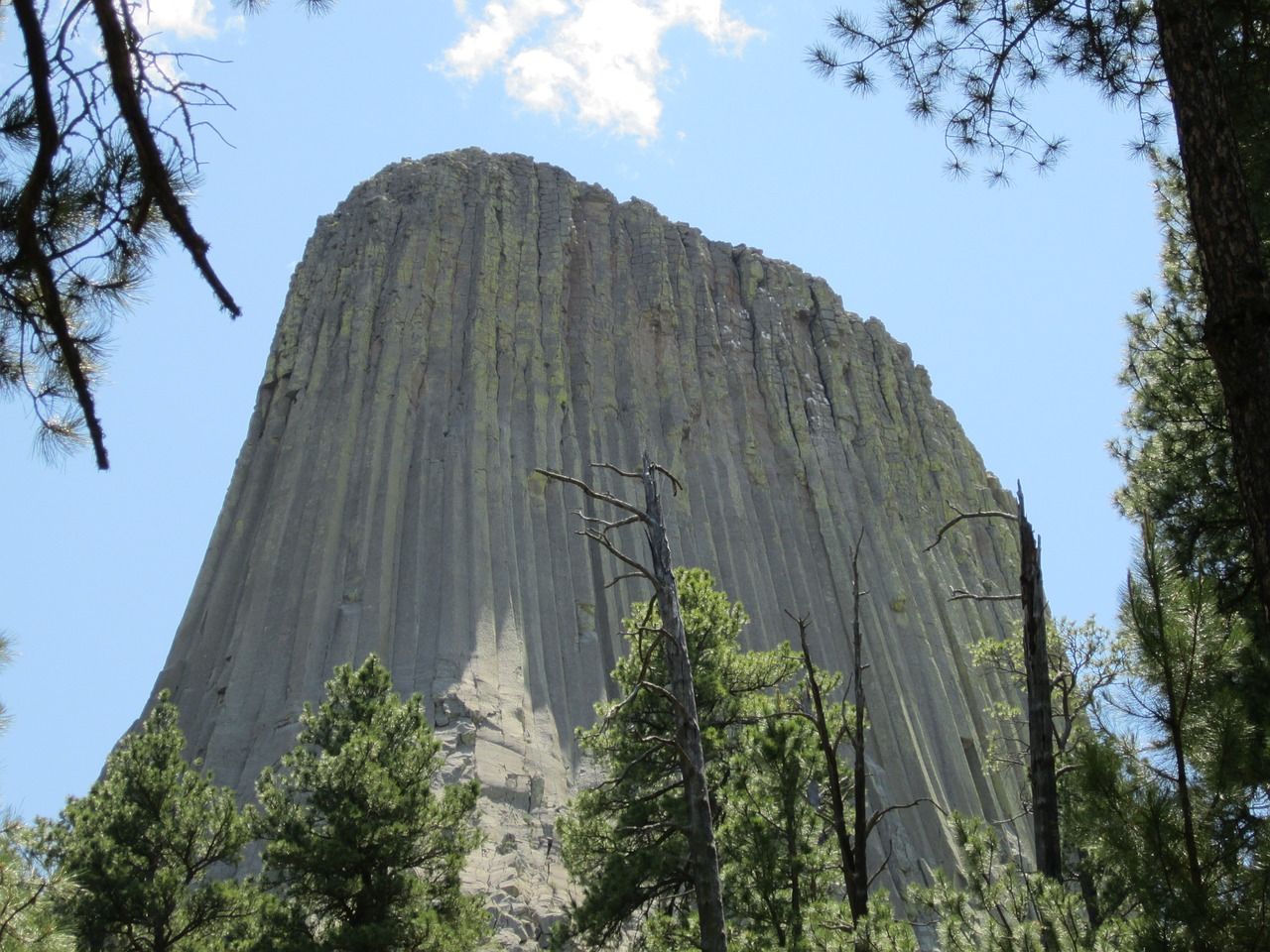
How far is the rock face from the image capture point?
1084 inches

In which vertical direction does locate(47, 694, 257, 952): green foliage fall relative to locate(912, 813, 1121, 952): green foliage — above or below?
above

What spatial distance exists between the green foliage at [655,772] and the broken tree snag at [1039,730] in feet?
18.2

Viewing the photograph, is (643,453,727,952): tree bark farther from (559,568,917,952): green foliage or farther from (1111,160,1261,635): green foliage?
(1111,160,1261,635): green foliage

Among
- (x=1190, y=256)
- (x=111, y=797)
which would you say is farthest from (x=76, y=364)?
(x=111, y=797)

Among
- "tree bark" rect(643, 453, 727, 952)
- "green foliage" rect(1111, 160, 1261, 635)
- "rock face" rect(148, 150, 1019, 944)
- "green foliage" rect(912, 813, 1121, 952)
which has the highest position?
"rock face" rect(148, 150, 1019, 944)

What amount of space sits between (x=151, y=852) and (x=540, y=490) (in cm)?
1782

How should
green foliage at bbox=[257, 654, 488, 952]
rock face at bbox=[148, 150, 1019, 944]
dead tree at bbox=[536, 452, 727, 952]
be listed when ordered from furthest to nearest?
rock face at bbox=[148, 150, 1019, 944] < green foliage at bbox=[257, 654, 488, 952] < dead tree at bbox=[536, 452, 727, 952]

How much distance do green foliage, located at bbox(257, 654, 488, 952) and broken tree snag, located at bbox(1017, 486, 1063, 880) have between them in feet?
24.6

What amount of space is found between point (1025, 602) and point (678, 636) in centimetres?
262

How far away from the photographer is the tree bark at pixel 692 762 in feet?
28.8

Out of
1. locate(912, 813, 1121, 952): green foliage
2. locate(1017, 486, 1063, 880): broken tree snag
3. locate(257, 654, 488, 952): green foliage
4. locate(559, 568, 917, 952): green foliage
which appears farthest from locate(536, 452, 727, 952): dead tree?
locate(257, 654, 488, 952): green foliage

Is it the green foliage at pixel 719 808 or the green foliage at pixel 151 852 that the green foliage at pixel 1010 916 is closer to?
the green foliage at pixel 719 808

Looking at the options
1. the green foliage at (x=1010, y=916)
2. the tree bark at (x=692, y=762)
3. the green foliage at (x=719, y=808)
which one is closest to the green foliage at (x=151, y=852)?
the green foliage at (x=719, y=808)

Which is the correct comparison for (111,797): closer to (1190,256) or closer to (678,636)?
(678,636)
